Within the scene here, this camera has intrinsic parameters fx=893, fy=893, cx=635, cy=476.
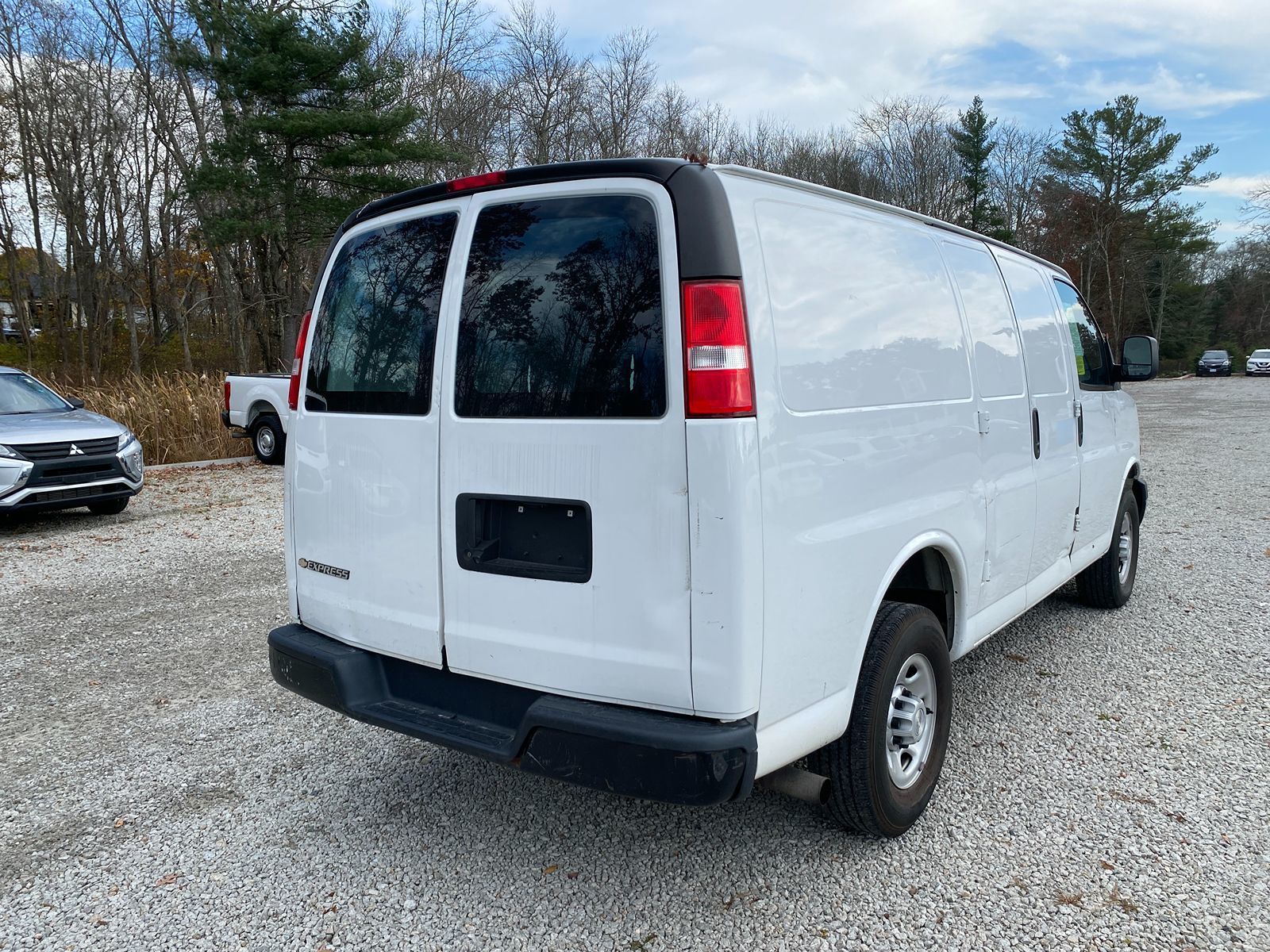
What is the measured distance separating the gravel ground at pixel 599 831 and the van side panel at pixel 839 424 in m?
0.67

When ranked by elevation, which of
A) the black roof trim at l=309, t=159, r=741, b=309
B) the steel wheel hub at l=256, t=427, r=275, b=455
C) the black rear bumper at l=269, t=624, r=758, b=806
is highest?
the black roof trim at l=309, t=159, r=741, b=309

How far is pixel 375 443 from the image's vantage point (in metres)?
2.93

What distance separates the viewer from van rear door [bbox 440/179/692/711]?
2.35 m

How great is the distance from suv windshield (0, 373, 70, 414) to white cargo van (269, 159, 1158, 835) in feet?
25.7

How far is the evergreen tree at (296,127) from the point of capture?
19.1m

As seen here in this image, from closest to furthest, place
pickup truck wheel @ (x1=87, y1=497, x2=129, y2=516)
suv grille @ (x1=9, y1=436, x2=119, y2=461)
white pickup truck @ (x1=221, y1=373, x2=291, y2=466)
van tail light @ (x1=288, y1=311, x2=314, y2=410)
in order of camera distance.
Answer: van tail light @ (x1=288, y1=311, x2=314, y2=410)
suv grille @ (x1=9, y1=436, x2=119, y2=461)
pickup truck wheel @ (x1=87, y1=497, x2=129, y2=516)
white pickup truck @ (x1=221, y1=373, x2=291, y2=466)

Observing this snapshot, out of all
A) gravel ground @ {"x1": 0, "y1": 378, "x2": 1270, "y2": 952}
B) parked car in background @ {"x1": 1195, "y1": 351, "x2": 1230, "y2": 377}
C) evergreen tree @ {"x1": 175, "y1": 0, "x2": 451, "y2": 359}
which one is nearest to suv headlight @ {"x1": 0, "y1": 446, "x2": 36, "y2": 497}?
gravel ground @ {"x1": 0, "y1": 378, "x2": 1270, "y2": 952}

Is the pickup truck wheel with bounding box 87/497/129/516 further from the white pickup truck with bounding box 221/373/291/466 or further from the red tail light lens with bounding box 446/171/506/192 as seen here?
the red tail light lens with bounding box 446/171/506/192

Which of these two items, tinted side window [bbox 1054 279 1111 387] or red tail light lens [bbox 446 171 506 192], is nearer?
red tail light lens [bbox 446 171 506 192]

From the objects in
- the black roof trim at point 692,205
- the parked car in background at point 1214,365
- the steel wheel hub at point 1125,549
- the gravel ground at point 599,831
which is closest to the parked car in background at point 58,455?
the gravel ground at point 599,831

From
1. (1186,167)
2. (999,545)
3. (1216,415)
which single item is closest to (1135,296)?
(1186,167)

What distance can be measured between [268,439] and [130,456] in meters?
5.20

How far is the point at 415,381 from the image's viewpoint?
112 inches

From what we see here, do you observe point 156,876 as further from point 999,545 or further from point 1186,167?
point 1186,167
